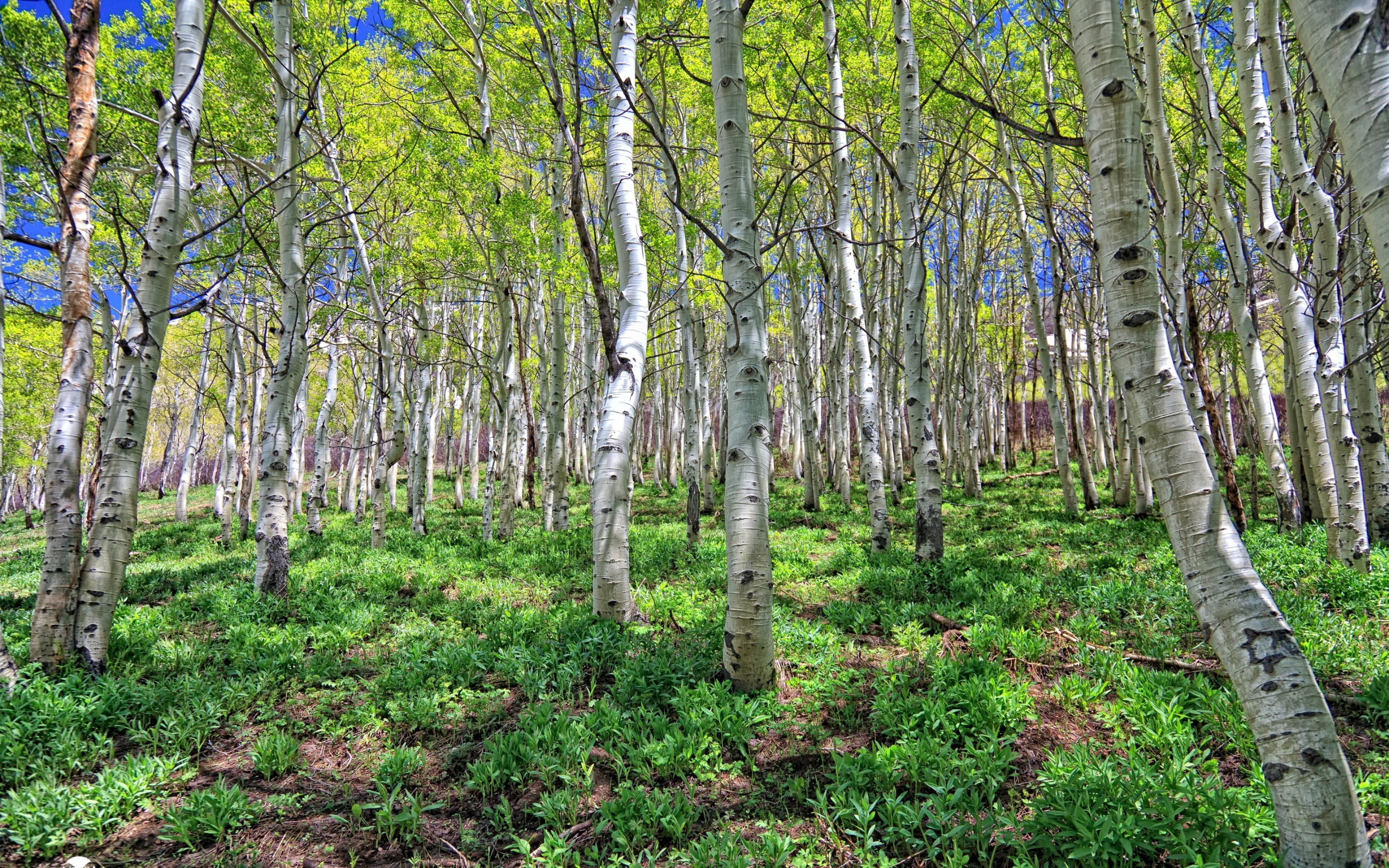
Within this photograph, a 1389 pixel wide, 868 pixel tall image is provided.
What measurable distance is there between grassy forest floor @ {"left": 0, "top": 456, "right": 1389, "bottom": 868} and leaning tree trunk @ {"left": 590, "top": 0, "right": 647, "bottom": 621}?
0.50 metres

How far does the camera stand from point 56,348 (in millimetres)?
18016

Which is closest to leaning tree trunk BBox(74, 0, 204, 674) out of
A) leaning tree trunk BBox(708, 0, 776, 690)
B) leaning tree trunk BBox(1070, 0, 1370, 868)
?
leaning tree trunk BBox(708, 0, 776, 690)

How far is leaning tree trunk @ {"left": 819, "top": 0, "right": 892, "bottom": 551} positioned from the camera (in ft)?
25.2

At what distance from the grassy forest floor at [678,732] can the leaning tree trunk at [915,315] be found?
85 cm

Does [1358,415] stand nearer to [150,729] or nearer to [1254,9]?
[1254,9]

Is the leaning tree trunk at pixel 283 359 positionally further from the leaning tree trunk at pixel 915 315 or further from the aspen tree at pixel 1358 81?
the aspen tree at pixel 1358 81

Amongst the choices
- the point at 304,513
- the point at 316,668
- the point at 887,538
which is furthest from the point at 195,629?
the point at 304,513

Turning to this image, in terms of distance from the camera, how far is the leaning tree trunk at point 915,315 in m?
6.64

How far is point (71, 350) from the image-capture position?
3.75 meters

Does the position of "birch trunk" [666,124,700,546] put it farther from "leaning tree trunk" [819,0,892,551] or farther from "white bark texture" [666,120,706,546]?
"leaning tree trunk" [819,0,892,551]

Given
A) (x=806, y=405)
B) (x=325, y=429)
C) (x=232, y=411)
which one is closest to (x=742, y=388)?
(x=806, y=405)

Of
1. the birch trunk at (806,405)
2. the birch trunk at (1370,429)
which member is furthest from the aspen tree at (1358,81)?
the birch trunk at (806,405)

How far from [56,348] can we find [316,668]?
22.4 m

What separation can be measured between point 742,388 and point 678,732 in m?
2.01
